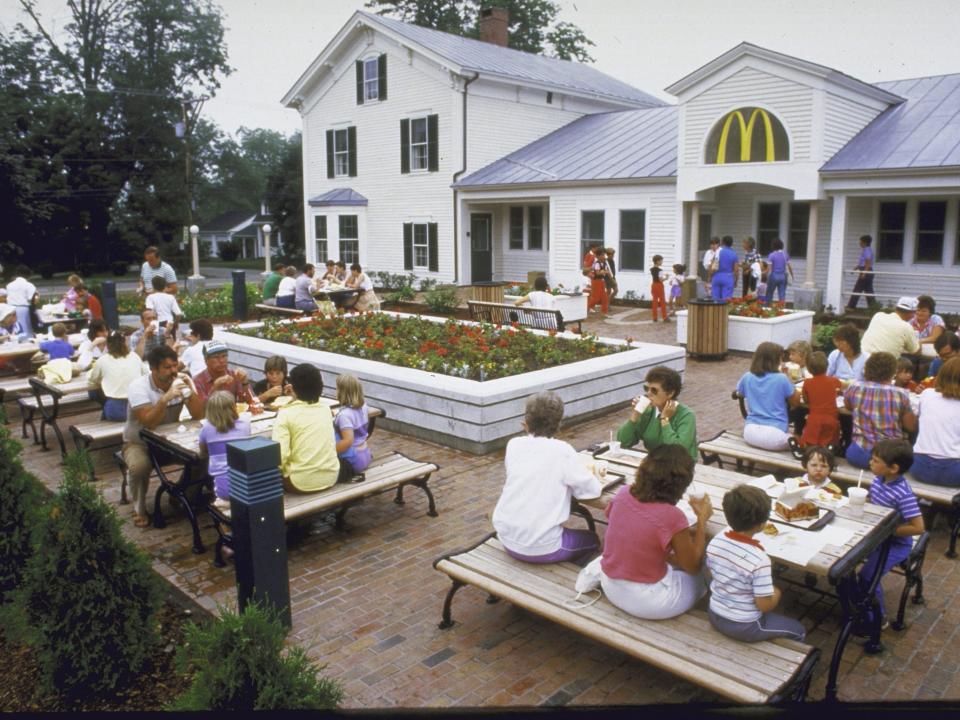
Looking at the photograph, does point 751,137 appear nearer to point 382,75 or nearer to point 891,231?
point 891,231

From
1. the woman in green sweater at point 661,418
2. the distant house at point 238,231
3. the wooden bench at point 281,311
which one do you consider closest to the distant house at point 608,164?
the wooden bench at point 281,311

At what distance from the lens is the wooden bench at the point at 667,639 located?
3568mm

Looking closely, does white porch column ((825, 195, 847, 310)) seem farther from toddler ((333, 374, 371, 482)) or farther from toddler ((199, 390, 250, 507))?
toddler ((199, 390, 250, 507))

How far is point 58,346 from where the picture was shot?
1044 cm

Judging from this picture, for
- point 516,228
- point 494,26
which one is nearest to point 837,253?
point 516,228

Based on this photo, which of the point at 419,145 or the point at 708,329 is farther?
the point at 419,145

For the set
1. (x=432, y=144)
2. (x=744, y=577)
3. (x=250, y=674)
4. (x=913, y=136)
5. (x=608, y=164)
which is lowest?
(x=250, y=674)

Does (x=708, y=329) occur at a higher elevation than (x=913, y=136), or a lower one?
lower

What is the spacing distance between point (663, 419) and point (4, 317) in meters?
11.6

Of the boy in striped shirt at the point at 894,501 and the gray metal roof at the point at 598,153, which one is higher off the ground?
the gray metal roof at the point at 598,153

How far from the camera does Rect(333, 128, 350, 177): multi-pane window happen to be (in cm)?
2991

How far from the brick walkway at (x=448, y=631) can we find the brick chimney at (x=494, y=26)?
30.3 m

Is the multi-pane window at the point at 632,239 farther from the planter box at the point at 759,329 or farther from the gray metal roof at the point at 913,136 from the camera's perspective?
the planter box at the point at 759,329

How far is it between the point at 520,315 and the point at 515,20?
36892 mm
